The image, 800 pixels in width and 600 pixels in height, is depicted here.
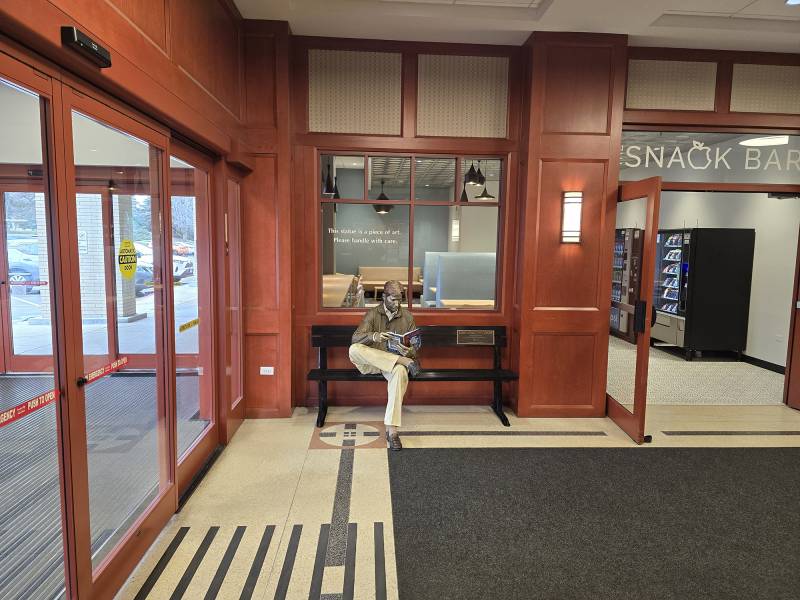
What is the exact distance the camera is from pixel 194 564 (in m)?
2.55

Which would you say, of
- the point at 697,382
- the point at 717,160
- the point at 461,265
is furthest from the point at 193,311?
the point at 697,382

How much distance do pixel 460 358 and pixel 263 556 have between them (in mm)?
2943

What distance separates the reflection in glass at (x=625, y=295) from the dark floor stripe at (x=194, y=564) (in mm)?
4398

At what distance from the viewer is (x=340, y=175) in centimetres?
489

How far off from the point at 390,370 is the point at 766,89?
4629mm

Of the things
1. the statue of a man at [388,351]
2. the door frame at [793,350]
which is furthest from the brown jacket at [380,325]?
the door frame at [793,350]

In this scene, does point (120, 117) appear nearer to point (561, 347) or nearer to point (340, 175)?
point (340, 175)

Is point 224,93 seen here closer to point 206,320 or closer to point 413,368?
point 206,320

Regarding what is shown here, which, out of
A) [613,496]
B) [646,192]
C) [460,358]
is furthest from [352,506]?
[646,192]

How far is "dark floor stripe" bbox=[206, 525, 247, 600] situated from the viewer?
236 centimetres

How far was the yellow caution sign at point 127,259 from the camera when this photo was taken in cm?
256

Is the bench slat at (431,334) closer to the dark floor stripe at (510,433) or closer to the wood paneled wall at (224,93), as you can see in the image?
the wood paneled wall at (224,93)

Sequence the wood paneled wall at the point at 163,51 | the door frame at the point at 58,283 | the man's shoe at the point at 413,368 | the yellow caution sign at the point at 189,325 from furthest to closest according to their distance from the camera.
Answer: the man's shoe at the point at 413,368, the yellow caution sign at the point at 189,325, the door frame at the point at 58,283, the wood paneled wall at the point at 163,51

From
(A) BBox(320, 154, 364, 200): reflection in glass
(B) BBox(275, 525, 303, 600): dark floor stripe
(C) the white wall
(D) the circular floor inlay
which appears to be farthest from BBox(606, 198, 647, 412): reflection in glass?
(B) BBox(275, 525, 303, 600): dark floor stripe
